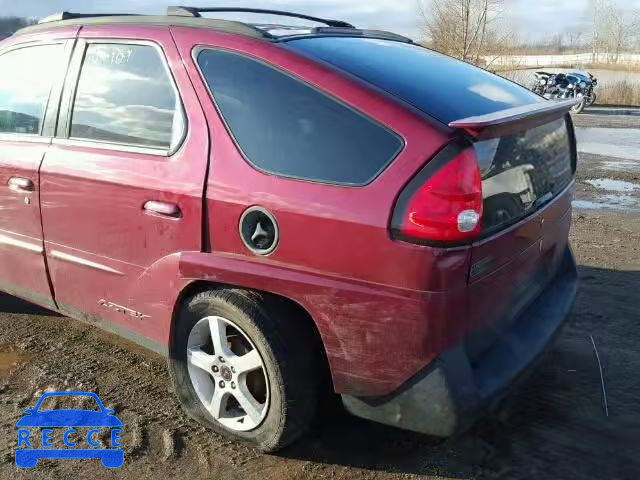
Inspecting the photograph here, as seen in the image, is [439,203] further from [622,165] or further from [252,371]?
[622,165]

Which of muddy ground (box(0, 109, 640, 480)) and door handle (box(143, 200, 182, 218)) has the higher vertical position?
door handle (box(143, 200, 182, 218))

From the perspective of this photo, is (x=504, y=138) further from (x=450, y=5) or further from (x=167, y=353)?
(x=450, y=5)

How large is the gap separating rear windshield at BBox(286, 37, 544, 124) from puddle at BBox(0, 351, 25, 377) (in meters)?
2.47

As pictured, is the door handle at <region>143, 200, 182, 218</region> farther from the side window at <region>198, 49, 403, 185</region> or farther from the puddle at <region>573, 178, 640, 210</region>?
the puddle at <region>573, 178, 640, 210</region>

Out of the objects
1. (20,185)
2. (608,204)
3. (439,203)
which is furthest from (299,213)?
(608,204)

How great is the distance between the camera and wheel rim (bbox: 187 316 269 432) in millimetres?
2715

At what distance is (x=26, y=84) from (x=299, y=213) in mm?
2123

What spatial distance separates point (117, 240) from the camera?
9.86 ft

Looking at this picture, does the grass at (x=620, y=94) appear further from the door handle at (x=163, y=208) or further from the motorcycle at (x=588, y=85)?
the door handle at (x=163, y=208)

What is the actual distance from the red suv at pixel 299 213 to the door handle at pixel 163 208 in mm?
11

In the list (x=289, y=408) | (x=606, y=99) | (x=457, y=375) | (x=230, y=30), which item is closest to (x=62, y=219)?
(x=230, y=30)

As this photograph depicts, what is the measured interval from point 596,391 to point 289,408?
1689 mm

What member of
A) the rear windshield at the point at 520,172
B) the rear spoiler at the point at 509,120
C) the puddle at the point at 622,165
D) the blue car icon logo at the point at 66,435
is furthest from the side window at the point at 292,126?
the puddle at the point at 622,165

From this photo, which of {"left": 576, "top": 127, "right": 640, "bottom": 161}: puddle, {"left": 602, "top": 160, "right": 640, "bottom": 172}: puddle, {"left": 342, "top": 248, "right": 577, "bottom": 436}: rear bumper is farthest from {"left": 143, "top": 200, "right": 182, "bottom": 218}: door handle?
{"left": 576, "top": 127, "right": 640, "bottom": 161}: puddle
